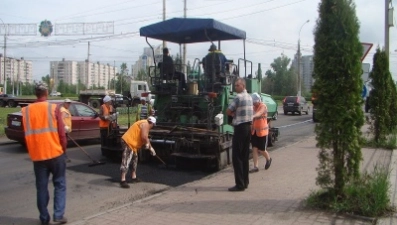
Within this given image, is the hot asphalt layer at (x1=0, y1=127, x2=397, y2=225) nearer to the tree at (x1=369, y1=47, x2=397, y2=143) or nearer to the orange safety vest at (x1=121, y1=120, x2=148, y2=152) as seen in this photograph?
the orange safety vest at (x1=121, y1=120, x2=148, y2=152)

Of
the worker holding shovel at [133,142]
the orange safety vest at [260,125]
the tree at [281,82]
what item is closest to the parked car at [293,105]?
the orange safety vest at [260,125]

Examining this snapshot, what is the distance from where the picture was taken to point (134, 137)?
26.5ft

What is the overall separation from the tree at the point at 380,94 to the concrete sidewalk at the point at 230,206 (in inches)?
199

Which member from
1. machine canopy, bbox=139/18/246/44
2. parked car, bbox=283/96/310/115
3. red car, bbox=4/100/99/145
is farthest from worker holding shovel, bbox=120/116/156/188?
parked car, bbox=283/96/310/115

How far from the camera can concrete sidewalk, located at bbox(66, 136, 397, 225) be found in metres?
Answer: 5.43

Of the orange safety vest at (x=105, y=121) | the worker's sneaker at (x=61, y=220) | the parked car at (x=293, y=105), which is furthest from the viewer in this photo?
the parked car at (x=293, y=105)

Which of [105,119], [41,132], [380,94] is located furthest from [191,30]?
[380,94]

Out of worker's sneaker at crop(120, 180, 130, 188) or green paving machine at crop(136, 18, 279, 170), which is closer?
worker's sneaker at crop(120, 180, 130, 188)

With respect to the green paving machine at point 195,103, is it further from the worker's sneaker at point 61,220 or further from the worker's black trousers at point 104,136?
the worker's sneaker at point 61,220

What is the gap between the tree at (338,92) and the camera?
566cm

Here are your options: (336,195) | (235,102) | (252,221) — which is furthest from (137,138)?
(336,195)

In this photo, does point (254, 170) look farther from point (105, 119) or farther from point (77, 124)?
point (77, 124)

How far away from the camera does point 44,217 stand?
5.39 meters

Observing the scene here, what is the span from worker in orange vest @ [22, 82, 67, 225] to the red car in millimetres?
7144
